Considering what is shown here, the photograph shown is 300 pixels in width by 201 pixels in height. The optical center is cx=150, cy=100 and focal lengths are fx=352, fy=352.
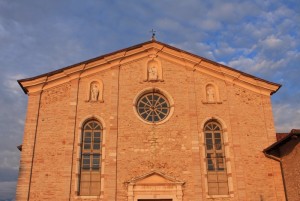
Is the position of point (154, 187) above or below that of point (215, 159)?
below

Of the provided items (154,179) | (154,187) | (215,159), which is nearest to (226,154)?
(215,159)

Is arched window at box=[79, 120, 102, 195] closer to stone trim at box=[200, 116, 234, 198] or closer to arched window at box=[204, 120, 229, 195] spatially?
stone trim at box=[200, 116, 234, 198]

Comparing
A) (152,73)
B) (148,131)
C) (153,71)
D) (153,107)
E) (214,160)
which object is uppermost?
(153,71)

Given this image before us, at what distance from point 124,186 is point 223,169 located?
172 inches

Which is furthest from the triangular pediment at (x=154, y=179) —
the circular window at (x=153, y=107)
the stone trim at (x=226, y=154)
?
the circular window at (x=153, y=107)

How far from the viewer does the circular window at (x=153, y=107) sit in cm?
1598

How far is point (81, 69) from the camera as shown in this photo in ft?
53.5

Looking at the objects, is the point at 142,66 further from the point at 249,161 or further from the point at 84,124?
the point at 249,161

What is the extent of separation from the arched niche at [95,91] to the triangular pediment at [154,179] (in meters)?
3.91

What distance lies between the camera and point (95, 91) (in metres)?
16.2

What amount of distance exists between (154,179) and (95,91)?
4.82 m

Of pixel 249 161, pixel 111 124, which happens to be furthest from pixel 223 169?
pixel 111 124

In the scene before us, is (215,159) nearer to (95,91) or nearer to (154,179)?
(154,179)

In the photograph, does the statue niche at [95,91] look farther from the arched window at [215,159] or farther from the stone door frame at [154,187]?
the arched window at [215,159]
